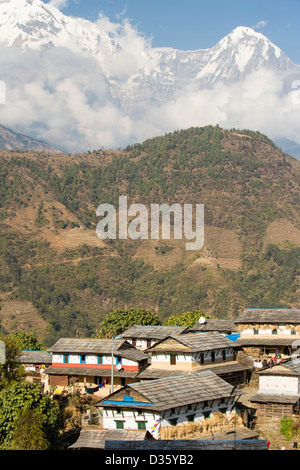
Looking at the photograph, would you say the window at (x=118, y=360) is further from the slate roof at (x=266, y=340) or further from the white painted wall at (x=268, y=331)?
the white painted wall at (x=268, y=331)

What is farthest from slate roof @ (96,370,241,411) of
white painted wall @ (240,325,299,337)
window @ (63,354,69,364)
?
white painted wall @ (240,325,299,337)

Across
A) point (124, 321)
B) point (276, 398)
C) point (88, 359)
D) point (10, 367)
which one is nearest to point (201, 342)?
point (276, 398)

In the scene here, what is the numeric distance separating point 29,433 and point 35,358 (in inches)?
1236

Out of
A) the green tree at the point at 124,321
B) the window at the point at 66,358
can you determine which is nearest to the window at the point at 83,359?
the window at the point at 66,358

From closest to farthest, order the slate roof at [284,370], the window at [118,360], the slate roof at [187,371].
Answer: the slate roof at [284,370], the slate roof at [187,371], the window at [118,360]

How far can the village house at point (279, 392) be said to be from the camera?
1709 inches

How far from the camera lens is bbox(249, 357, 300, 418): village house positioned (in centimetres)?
4341

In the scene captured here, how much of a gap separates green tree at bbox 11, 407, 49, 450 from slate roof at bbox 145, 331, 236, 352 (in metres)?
15.9

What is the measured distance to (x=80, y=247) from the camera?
19450cm

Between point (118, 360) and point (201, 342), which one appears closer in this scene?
point (201, 342)

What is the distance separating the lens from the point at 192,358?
170ft

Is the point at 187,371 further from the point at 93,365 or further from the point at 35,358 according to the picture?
the point at 35,358
